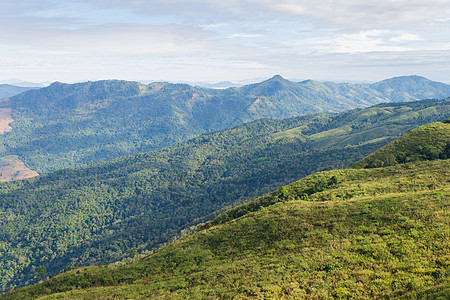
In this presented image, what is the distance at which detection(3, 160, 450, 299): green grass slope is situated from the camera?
32.2 m

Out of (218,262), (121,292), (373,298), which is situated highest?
(373,298)

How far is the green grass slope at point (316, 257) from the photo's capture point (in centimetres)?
3219

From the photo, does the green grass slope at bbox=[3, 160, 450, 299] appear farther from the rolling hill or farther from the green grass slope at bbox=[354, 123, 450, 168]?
the green grass slope at bbox=[354, 123, 450, 168]

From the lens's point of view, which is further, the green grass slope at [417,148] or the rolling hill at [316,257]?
the green grass slope at [417,148]

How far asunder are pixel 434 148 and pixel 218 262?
112 m

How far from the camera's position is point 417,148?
117 m

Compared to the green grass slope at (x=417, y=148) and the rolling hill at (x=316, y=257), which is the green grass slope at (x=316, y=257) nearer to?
the rolling hill at (x=316, y=257)

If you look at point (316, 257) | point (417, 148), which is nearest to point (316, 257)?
point (316, 257)

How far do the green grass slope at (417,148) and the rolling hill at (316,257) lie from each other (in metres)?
20.4

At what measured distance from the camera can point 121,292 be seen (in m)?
53.7

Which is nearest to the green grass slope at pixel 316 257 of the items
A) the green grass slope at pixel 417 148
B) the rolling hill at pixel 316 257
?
the rolling hill at pixel 316 257

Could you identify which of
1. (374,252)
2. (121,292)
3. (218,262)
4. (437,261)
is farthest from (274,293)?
(121,292)

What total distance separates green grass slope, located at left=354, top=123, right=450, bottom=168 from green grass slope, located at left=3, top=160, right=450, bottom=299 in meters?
23.5

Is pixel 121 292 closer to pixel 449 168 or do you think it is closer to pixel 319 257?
pixel 319 257
